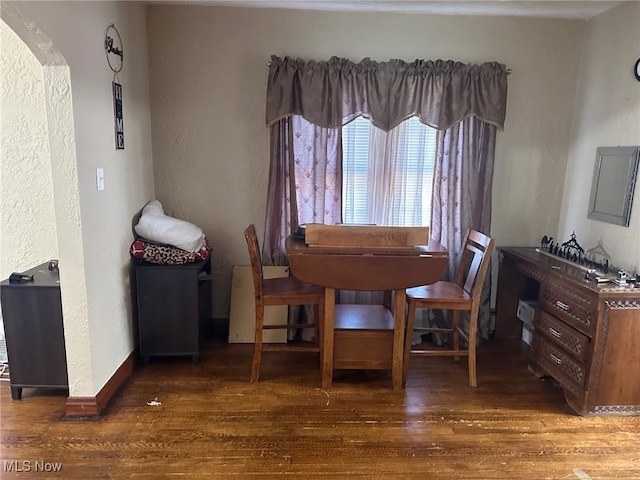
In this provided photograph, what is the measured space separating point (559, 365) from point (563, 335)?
17 cm

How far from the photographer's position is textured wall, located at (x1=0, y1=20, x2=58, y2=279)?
7.26 feet

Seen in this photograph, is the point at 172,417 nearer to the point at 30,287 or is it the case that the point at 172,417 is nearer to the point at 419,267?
the point at 30,287

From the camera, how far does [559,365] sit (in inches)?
89.6

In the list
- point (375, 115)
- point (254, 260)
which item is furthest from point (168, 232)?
point (375, 115)

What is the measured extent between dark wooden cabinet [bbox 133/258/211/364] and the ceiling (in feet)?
5.34

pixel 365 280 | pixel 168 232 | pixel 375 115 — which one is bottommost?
pixel 365 280

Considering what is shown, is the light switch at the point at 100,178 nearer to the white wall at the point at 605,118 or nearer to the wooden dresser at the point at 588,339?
the wooden dresser at the point at 588,339

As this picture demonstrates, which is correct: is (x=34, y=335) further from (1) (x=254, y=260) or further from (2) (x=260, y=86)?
(2) (x=260, y=86)

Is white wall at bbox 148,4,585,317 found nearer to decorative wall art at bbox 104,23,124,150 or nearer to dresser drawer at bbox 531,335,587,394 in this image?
decorative wall art at bbox 104,23,124,150

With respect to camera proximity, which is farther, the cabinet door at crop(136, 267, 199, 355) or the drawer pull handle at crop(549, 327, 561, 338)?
the cabinet door at crop(136, 267, 199, 355)

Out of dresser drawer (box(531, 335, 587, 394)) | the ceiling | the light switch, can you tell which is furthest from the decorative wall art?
dresser drawer (box(531, 335, 587, 394))

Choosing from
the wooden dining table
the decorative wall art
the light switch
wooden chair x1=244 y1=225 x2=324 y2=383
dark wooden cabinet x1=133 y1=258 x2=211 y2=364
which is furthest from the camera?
dark wooden cabinet x1=133 y1=258 x2=211 y2=364

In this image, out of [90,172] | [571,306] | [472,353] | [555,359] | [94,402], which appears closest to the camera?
[90,172]

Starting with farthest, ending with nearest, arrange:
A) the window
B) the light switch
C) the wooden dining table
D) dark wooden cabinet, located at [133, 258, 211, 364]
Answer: the window, dark wooden cabinet, located at [133, 258, 211, 364], the wooden dining table, the light switch
